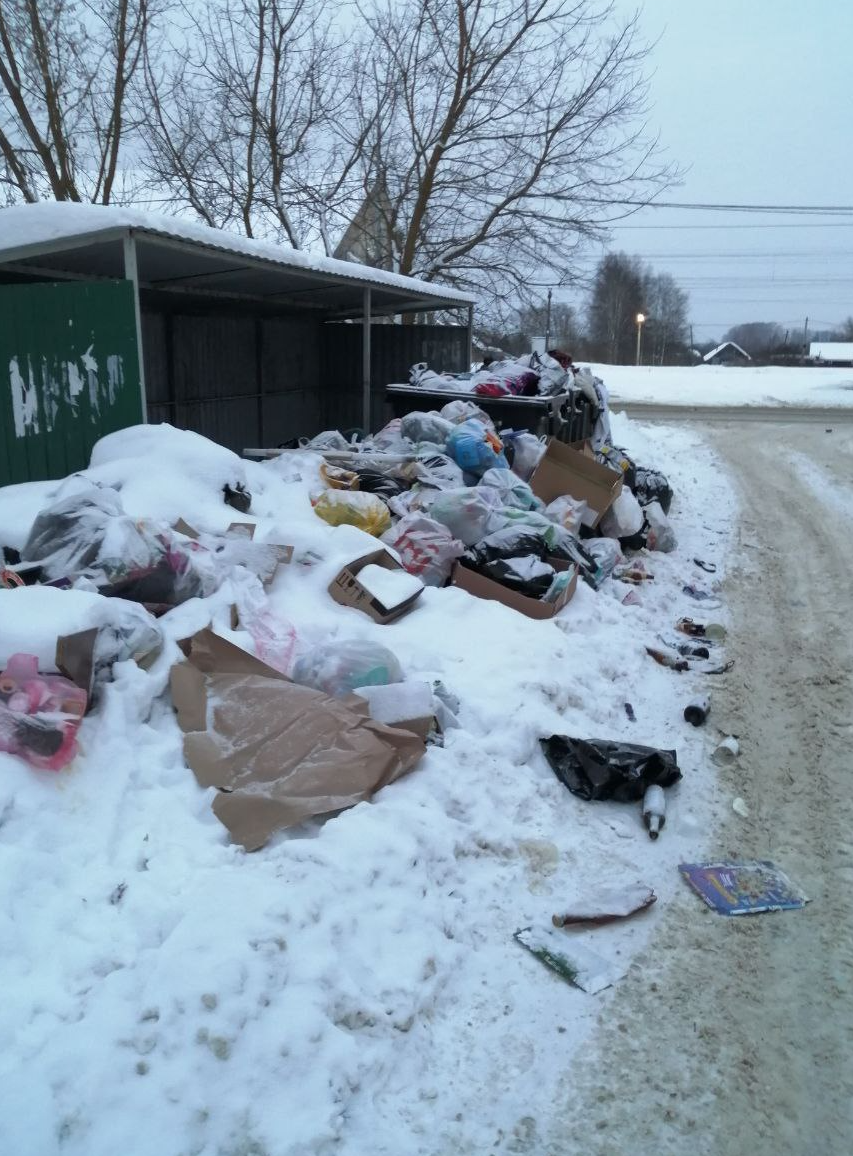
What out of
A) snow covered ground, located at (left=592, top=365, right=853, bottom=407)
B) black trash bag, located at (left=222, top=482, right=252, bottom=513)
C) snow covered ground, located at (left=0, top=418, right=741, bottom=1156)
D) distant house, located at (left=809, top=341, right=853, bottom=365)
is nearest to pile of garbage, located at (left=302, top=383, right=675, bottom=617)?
black trash bag, located at (left=222, top=482, right=252, bottom=513)

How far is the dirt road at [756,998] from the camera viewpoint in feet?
7.44

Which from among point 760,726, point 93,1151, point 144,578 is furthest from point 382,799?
point 760,726

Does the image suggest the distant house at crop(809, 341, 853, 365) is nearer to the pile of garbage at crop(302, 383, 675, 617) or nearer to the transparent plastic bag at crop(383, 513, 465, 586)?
the pile of garbage at crop(302, 383, 675, 617)

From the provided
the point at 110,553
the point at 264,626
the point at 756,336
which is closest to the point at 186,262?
the point at 110,553

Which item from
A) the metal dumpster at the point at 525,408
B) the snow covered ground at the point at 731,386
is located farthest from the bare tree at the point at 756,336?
the metal dumpster at the point at 525,408

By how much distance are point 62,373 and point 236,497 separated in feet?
5.12

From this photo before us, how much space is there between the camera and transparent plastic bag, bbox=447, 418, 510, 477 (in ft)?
24.9

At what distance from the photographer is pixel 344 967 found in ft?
8.23

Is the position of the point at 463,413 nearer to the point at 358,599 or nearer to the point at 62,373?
the point at 62,373

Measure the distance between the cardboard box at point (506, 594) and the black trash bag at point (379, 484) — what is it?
4.45 ft

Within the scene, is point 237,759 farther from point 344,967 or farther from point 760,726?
point 760,726

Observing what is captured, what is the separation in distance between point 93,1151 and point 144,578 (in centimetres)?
282

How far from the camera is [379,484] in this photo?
7.02m

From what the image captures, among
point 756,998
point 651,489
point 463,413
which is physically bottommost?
point 756,998
